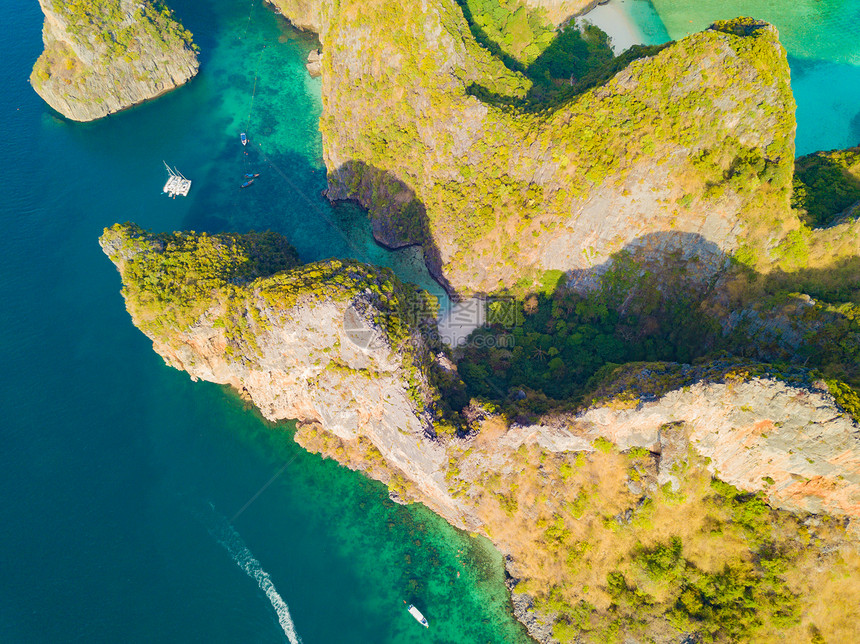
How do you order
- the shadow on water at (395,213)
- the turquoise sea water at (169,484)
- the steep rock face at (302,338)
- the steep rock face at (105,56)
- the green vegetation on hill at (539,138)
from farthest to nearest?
the steep rock face at (105,56)
the shadow on water at (395,213)
the turquoise sea water at (169,484)
the steep rock face at (302,338)
the green vegetation on hill at (539,138)

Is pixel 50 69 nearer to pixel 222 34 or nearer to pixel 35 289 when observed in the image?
pixel 222 34

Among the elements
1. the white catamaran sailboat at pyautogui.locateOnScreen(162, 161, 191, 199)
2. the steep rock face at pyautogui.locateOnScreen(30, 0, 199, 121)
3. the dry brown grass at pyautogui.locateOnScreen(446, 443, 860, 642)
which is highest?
the steep rock face at pyautogui.locateOnScreen(30, 0, 199, 121)

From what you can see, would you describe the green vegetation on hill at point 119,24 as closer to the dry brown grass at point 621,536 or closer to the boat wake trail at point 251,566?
Result: the boat wake trail at point 251,566

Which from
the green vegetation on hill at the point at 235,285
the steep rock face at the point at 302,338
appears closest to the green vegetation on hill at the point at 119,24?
the green vegetation on hill at the point at 235,285

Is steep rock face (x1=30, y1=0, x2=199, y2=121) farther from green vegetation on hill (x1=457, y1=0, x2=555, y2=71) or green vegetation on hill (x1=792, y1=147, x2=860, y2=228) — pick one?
green vegetation on hill (x1=792, y1=147, x2=860, y2=228)

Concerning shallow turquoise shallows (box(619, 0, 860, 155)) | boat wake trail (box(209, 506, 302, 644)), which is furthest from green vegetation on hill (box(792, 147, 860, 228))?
boat wake trail (box(209, 506, 302, 644))

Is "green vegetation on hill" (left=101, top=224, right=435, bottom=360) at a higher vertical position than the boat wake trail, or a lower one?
higher

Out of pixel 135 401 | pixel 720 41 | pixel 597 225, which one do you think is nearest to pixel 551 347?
pixel 597 225
